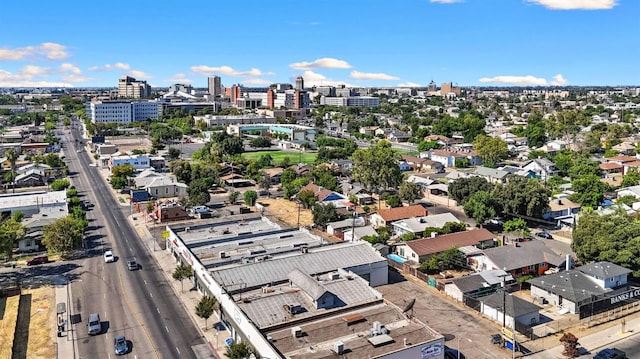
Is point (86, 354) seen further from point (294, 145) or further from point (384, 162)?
point (294, 145)

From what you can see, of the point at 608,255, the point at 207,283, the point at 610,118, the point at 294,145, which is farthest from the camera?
the point at 610,118

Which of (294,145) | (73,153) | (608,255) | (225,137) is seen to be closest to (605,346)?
(608,255)

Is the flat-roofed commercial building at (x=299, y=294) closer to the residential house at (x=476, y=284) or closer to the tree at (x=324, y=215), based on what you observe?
the residential house at (x=476, y=284)

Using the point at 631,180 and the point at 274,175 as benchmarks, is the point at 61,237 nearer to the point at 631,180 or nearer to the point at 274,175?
the point at 274,175

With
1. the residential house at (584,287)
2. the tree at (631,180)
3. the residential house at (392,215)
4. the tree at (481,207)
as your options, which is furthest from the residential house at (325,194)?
the tree at (631,180)

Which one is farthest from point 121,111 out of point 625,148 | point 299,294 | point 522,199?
point 299,294

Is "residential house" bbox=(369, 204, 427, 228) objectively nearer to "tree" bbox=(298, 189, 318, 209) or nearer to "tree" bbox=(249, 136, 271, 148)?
"tree" bbox=(298, 189, 318, 209)
